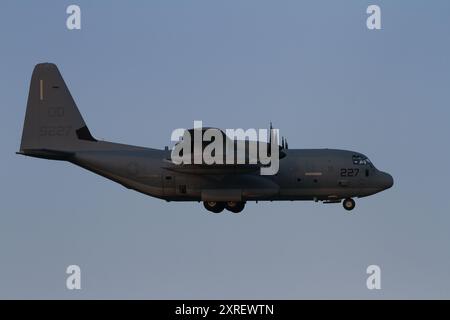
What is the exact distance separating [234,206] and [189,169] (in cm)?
299

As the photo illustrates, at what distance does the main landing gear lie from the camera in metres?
48.2

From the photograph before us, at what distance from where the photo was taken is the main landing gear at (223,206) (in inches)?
1897

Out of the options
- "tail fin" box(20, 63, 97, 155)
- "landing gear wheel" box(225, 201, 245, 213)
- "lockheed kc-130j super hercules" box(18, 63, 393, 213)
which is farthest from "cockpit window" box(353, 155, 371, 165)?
"tail fin" box(20, 63, 97, 155)

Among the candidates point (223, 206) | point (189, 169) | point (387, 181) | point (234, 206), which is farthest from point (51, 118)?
point (387, 181)

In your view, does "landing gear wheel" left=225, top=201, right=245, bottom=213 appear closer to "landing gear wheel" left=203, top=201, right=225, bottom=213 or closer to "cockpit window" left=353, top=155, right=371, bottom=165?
"landing gear wheel" left=203, top=201, right=225, bottom=213

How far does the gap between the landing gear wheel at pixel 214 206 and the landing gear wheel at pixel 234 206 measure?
244mm

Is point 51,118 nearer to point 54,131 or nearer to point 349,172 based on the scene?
point 54,131

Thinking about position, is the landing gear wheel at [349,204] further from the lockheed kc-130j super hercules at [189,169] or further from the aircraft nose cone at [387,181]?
the aircraft nose cone at [387,181]

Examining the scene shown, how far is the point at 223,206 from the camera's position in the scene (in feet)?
159
